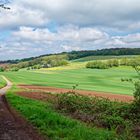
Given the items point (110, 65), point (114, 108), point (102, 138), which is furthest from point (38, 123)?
point (110, 65)

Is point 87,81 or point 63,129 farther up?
point 63,129

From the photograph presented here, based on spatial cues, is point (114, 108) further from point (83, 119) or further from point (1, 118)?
point (1, 118)

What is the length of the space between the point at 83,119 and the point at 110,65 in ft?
318

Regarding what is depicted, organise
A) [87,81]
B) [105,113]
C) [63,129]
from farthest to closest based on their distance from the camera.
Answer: [87,81], [105,113], [63,129]

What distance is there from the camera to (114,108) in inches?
833

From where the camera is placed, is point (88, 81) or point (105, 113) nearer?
point (105, 113)

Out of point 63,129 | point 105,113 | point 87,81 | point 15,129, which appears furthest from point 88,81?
point 15,129

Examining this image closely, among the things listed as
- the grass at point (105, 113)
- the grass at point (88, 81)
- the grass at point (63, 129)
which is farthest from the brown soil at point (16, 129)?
the grass at point (88, 81)

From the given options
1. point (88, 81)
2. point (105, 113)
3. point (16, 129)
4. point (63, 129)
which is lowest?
point (88, 81)

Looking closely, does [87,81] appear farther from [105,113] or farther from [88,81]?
[105,113]

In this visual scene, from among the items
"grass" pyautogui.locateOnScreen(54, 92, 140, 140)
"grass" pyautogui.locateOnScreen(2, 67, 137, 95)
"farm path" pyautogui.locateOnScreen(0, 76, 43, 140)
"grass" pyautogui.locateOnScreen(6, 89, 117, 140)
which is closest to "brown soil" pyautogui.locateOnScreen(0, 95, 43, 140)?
"farm path" pyautogui.locateOnScreen(0, 76, 43, 140)

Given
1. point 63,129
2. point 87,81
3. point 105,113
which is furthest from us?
point 87,81

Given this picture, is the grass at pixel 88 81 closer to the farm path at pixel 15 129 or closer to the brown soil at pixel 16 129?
the farm path at pixel 15 129

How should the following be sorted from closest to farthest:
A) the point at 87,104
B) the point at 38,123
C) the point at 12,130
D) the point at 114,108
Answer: the point at 12,130 → the point at 38,123 → the point at 114,108 → the point at 87,104
